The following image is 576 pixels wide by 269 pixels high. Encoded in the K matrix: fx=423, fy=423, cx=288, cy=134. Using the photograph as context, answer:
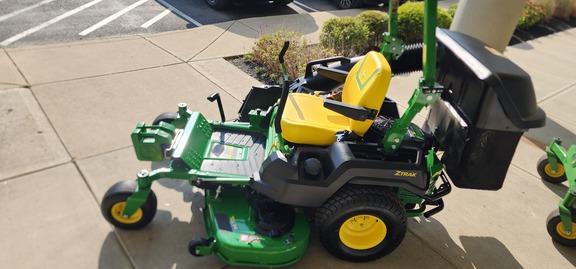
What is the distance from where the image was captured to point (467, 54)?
2730 mm

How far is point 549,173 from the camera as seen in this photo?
4125mm

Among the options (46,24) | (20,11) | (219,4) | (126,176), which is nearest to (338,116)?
(126,176)

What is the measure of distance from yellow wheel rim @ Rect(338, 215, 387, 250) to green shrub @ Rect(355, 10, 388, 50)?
4.26 meters

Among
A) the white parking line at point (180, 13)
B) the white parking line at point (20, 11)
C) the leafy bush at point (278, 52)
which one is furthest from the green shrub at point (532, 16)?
the white parking line at point (20, 11)

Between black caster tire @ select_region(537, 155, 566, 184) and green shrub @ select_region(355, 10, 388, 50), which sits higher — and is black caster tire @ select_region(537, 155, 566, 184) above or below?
below

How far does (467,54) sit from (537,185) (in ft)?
6.96

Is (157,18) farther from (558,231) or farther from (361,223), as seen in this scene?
(558,231)

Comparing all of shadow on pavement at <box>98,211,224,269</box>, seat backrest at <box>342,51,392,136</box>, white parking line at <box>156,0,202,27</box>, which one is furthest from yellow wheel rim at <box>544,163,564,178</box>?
white parking line at <box>156,0,202,27</box>

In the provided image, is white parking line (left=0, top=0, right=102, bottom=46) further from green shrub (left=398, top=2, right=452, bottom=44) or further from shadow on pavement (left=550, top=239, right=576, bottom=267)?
shadow on pavement (left=550, top=239, right=576, bottom=267)

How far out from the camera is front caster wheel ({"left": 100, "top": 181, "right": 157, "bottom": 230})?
279 centimetres

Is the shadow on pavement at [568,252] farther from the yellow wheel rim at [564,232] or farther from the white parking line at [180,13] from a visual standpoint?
the white parking line at [180,13]

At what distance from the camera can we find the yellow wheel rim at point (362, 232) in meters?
2.88

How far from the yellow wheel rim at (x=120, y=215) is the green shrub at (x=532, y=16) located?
28.8 ft

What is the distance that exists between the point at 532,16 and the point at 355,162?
8.55 m
